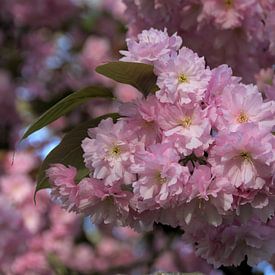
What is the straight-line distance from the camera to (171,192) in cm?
111

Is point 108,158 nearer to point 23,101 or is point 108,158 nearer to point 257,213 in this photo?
point 257,213

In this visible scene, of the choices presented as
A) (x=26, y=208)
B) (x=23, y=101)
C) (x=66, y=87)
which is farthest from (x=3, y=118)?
(x=26, y=208)

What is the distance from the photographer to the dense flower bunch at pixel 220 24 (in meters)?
1.64

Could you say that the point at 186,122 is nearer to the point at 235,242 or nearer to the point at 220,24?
the point at 235,242

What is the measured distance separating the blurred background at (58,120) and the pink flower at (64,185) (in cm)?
173

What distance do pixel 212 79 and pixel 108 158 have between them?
7.4 inches

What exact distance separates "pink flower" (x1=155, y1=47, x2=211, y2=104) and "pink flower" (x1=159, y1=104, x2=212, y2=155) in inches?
0.6

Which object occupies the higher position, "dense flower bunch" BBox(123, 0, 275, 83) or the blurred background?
"dense flower bunch" BBox(123, 0, 275, 83)

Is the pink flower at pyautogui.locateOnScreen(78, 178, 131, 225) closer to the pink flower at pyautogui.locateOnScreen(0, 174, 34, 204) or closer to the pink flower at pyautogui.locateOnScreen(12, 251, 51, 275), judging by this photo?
the pink flower at pyautogui.locateOnScreen(12, 251, 51, 275)

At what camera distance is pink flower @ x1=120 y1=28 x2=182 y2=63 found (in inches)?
46.4

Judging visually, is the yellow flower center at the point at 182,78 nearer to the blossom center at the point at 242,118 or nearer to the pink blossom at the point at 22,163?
the blossom center at the point at 242,118

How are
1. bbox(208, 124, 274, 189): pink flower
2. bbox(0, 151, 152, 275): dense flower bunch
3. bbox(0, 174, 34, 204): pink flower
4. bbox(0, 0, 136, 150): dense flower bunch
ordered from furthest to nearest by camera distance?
bbox(0, 0, 136, 150): dense flower bunch
bbox(0, 174, 34, 204): pink flower
bbox(0, 151, 152, 275): dense flower bunch
bbox(208, 124, 274, 189): pink flower

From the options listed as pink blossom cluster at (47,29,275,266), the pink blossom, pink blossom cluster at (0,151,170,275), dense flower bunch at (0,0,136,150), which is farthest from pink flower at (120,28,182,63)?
dense flower bunch at (0,0,136,150)

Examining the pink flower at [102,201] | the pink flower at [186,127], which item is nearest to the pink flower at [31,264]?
the pink flower at [102,201]
